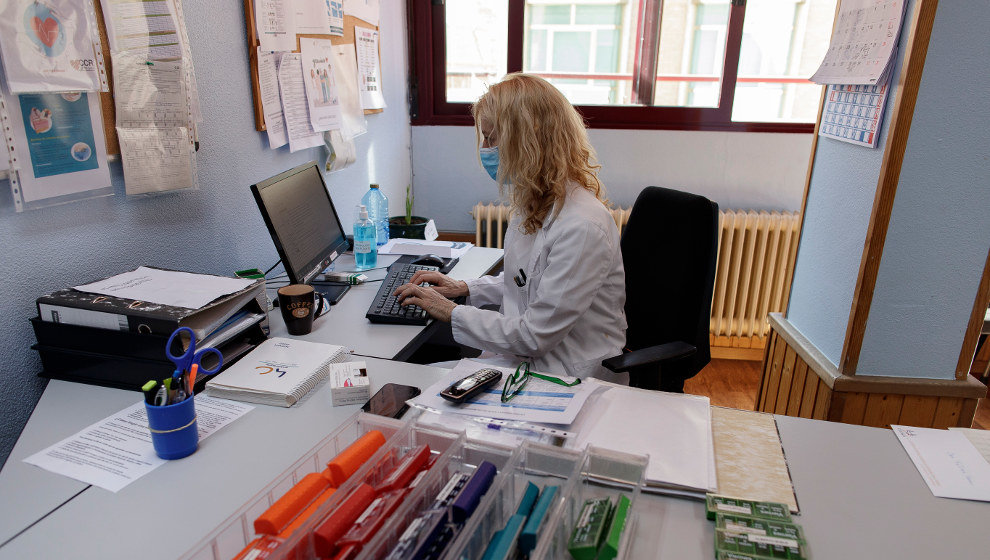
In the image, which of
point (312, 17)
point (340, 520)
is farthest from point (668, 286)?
point (312, 17)

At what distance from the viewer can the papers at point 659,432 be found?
3.22ft

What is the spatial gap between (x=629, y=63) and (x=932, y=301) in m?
1.97

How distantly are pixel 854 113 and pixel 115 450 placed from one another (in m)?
2.00

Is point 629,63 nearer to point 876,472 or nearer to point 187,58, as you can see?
point 187,58

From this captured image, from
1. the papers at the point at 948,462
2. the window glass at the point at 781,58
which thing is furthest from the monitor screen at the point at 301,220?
the window glass at the point at 781,58

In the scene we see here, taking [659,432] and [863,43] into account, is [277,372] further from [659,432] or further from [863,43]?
[863,43]

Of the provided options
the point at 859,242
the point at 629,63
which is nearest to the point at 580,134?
the point at 859,242

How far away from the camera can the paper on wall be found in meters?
1.24

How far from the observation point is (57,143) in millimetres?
1306

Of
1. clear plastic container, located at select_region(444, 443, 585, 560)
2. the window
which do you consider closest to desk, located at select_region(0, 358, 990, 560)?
clear plastic container, located at select_region(444, 443, 585, 560)

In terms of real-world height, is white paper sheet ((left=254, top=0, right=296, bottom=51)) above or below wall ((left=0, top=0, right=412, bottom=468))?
above

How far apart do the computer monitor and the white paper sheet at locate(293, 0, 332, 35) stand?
0.55m

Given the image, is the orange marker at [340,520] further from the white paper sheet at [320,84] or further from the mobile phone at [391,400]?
the white paper sheet at [320,84]

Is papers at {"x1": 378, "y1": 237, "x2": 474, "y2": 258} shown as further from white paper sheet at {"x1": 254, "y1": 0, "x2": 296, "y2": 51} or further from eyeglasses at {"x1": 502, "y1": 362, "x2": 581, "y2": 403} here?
eyeglasses at {"x1": 502, "y1": 362, "x2": 581, "y2": 403}
